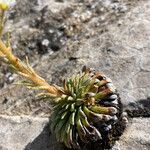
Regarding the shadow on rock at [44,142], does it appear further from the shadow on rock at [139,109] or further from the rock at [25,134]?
the shadow on rock at [139,109]

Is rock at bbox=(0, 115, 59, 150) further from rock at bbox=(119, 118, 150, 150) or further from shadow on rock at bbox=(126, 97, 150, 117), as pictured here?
shadow on rock at bbox=(126, 97, 150, 117)

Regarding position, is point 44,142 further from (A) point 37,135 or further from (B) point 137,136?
(B) point 137,136

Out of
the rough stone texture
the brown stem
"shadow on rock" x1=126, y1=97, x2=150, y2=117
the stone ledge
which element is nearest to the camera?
the brown stem

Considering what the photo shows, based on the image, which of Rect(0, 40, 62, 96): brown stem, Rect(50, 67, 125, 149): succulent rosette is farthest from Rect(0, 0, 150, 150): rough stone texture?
Rect(0, 40, 62, 96): brown stem

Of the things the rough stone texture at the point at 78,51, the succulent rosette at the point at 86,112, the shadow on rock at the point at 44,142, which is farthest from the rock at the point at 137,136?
the shadow on rock at the point at 44,142

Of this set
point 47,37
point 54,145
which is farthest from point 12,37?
point 54,145

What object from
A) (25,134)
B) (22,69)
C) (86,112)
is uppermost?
(22,69)

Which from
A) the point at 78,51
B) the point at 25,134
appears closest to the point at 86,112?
the point at 25,134
